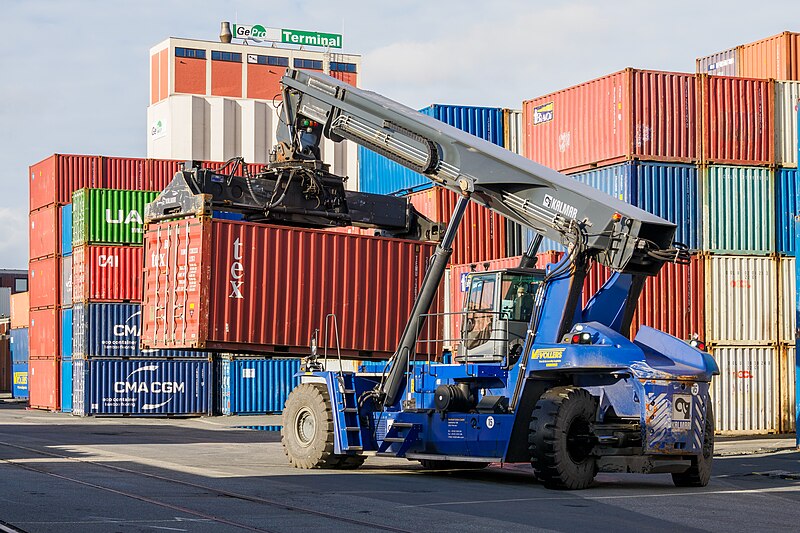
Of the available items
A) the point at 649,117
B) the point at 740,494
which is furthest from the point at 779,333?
the point at 740,494

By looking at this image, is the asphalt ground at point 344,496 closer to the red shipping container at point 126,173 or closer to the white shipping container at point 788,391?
the white shipping container at point 788,391

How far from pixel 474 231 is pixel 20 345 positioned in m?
36.3

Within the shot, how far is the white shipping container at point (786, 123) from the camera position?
96.8 feet

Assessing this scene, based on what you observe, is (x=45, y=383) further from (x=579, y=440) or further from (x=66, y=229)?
(x=579, y=440)

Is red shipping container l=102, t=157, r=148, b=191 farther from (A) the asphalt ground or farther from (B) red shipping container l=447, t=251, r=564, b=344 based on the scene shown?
(A) the asphalt ground

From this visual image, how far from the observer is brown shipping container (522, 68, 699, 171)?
2817 centimetres

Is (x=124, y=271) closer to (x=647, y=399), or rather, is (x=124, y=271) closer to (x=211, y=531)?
(x=647, y=399)

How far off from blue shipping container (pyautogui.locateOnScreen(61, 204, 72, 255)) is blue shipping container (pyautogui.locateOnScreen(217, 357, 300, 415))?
298 inches

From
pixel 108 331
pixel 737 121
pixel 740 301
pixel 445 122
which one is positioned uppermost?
pixel 445 122

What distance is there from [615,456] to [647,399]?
95cm

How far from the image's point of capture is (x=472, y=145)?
18.5 metres

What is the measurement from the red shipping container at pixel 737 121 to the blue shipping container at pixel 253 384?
1795 centimetres

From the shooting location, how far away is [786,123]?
97.1ft

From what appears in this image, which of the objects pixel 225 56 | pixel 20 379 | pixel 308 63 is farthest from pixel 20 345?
pixel 308 63
